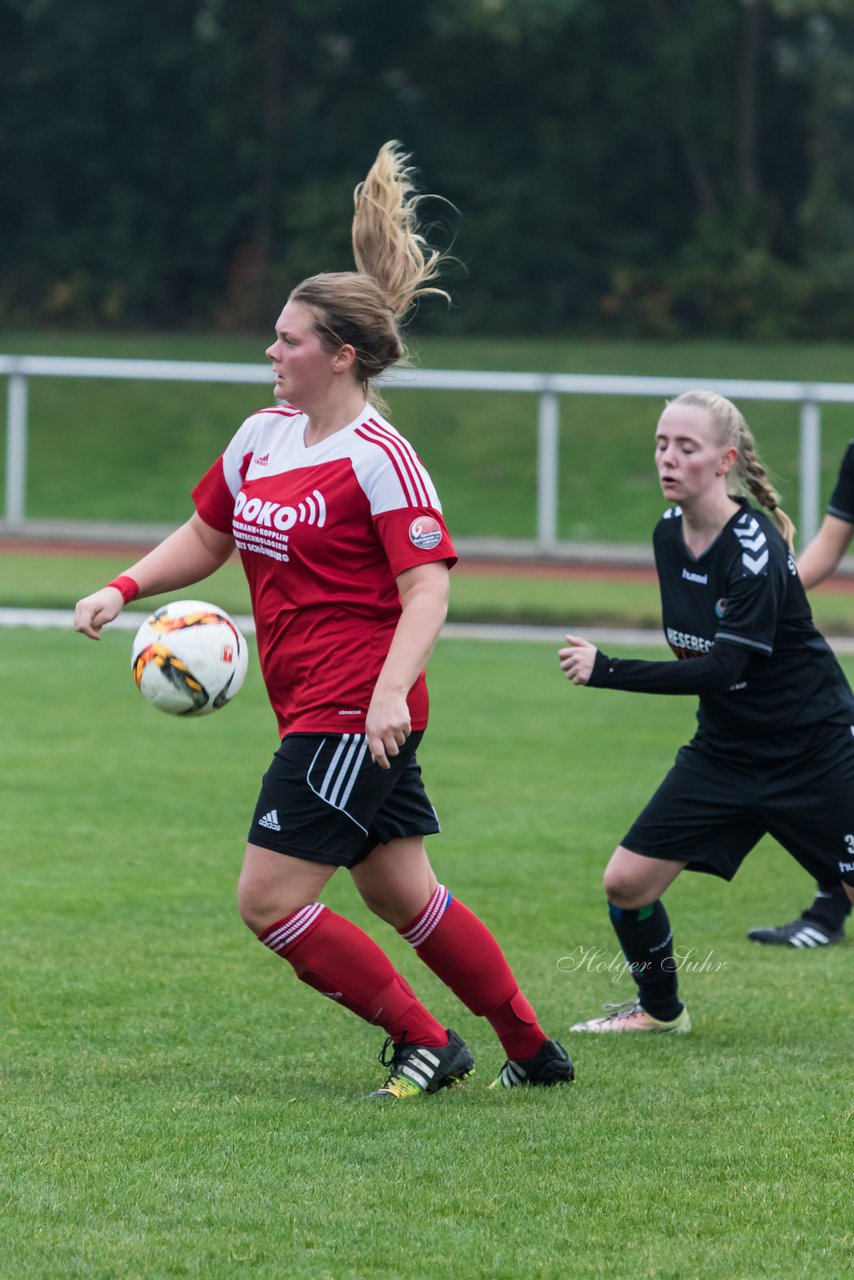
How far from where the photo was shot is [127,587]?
4.46 metres

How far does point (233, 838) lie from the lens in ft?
24.1

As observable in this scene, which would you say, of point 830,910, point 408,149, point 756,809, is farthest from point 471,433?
point 756,809

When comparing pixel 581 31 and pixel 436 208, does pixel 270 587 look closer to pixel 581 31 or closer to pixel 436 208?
pixel 436 208

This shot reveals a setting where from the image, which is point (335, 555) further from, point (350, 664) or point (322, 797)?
point (322, 797)

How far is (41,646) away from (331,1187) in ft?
30.5

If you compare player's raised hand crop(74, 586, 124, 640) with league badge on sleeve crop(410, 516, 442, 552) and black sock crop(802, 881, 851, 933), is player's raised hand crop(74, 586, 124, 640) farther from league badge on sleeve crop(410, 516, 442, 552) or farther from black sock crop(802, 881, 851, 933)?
black sock crop(802, 881, 851, 933)

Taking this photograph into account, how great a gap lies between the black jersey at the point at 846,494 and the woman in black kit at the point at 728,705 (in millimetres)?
850

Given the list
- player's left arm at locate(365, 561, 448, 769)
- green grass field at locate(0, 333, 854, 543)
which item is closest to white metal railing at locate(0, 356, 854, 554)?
green grass field at locate(0, 333, 854, 543)

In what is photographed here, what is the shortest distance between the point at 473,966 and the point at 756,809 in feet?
3.19

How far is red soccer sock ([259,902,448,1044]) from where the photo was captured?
4191 mm

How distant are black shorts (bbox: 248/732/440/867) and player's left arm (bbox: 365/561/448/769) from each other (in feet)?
0.45

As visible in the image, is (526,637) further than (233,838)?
Answer: Yes

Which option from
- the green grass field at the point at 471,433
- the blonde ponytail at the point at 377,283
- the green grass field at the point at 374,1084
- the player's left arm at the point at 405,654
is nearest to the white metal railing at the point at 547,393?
the green grass field at the point at 471,433

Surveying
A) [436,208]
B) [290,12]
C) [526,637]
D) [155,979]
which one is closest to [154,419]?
[436,208]
